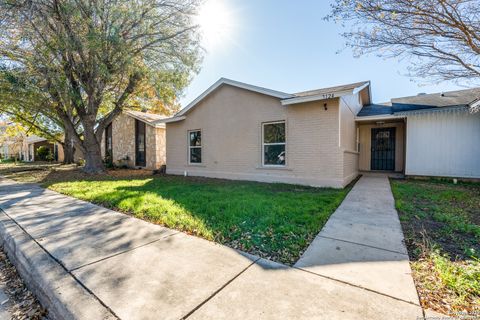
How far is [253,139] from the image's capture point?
356 inches

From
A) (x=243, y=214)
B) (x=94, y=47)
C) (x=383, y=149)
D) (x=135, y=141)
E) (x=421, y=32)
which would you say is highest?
Result: (x=94, y=47)

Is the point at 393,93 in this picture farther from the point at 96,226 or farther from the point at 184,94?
the point at 96,226

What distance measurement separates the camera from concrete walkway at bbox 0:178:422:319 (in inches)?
75.7

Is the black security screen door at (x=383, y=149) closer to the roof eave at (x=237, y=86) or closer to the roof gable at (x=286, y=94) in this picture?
the roof gable at (x=286, y=94)

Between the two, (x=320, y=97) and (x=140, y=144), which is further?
(x=140, y=144)

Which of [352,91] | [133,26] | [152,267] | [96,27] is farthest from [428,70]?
[96,27]

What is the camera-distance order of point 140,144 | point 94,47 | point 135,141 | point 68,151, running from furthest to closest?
point 68,151 → point 135,141 → point 140,144 → point 94,47

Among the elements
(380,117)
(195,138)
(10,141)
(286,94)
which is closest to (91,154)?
(195,138)

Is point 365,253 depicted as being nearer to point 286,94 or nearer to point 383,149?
point 286,94

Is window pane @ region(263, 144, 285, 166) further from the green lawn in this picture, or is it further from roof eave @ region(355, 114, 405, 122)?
roof eave @ region(355, 114, 405, 122)

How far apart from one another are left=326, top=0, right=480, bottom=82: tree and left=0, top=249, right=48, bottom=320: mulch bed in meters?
8.79

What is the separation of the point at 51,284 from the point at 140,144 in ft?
46.3

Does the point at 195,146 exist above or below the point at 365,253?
above

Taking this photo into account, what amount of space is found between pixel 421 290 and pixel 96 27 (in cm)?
1261
